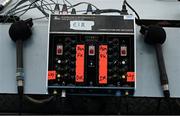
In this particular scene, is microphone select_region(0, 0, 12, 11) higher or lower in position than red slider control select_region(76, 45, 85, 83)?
higher

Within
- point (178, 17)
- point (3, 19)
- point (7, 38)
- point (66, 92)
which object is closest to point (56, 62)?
point (66, 92)

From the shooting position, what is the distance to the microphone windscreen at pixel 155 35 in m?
0.83

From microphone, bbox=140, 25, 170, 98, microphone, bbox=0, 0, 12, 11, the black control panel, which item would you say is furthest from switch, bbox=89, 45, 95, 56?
microphone, bbox=0, 0, 12, 11

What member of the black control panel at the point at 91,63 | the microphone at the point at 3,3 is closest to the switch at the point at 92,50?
the black control panel at the point at 91,63

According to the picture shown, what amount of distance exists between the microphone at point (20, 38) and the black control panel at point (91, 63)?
7cm

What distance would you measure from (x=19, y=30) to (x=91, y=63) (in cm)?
18

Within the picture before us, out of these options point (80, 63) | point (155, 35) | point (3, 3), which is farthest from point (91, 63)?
point (3, 3)

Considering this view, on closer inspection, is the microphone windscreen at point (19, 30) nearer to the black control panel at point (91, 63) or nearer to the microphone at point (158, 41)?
the black control panel at point (91, 63)

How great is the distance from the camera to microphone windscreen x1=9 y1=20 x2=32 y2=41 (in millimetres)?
824

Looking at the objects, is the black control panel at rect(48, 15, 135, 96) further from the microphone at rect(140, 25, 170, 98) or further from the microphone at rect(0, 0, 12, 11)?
the microphone at rect(0, 0, 12, 11)

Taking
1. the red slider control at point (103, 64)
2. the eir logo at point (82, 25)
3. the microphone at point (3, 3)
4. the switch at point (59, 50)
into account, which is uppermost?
the microphone at point (3, 3)

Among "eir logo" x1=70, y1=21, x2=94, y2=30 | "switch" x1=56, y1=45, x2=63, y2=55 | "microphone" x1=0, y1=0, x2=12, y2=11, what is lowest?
"switch" x1=56, y1=45, x2=63, y2=55

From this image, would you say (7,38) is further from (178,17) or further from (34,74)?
(178,17)

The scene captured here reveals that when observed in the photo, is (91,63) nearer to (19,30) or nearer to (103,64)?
(103,64)
